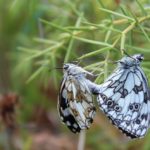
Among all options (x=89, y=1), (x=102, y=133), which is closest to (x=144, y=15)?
(x=89, y=1)

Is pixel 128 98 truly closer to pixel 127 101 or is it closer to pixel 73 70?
pixel 127 101

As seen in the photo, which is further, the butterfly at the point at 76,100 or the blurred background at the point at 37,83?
the blurred background at the point at 37,83

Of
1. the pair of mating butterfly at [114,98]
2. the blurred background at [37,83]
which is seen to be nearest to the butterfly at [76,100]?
the pair of mating butterfly at [114,98]

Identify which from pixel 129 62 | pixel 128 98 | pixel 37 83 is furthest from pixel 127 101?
pixel 37 83

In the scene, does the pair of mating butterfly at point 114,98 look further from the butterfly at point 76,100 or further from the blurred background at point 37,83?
the blurred background at point 37,83

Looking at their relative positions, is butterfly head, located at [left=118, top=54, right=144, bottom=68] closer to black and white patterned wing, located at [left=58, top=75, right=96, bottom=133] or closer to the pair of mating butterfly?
the pair of mating butterfly

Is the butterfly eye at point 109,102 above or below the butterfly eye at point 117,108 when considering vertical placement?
above

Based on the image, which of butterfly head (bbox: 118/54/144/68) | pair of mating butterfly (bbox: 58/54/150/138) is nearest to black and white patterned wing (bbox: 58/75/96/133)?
pair of mating butterfly (bbox: 58/54/150/138)
